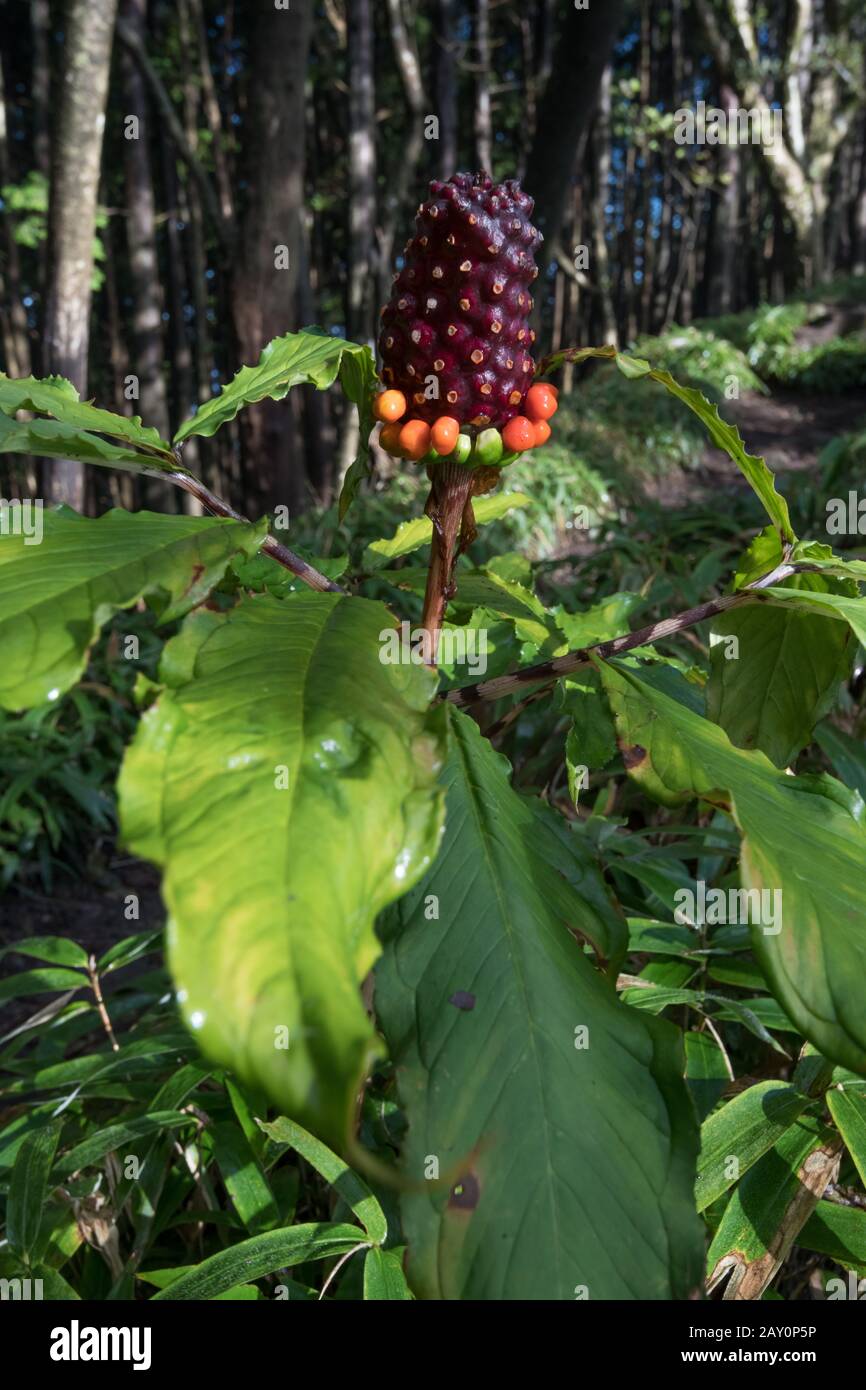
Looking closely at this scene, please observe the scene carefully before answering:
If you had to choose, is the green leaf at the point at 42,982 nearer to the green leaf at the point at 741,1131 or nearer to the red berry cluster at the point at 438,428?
the green leaf at the point at 741,1131

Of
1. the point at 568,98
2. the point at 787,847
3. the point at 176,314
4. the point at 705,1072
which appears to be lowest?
the point at 705,1072

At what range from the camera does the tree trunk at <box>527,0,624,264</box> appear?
21.2 ft

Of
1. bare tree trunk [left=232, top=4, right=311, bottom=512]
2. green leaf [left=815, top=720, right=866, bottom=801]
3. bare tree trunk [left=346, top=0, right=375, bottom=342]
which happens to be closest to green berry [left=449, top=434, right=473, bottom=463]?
green leaf [left=815, top=720, right=866, bottom=801]

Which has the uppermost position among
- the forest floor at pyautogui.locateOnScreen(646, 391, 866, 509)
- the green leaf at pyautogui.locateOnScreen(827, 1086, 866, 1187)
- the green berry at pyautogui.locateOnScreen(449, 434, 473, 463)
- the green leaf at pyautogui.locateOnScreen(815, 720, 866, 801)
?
the forest floor at pyautogui.locateOnScreen(646, 391, 866, 509)

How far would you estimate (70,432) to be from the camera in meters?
0.89

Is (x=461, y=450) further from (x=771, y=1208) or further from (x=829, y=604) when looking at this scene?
(x=771, y=1208)

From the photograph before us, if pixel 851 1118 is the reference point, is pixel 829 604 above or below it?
above

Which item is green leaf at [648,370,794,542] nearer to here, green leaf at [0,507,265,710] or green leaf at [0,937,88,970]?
green leaf at [0,507,265,710]

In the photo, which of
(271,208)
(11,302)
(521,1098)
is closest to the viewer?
(521,1098)

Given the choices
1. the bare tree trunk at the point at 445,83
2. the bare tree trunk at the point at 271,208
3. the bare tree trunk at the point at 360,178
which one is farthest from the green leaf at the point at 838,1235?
the bare tree trunk at the point at 445,83

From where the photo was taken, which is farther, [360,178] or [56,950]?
[360,178]

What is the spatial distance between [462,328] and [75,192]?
4767 millimetres

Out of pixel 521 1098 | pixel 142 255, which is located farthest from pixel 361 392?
pixel 142 255
